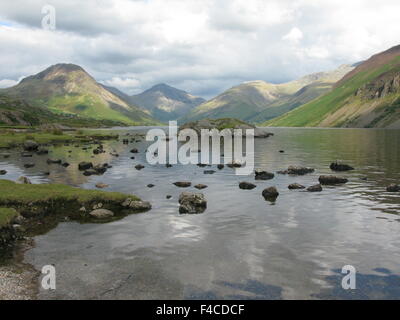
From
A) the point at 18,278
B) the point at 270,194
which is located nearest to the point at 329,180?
the point at 270,194

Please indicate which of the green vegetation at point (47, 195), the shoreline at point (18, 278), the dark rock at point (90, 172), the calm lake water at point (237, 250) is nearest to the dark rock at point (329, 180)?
the calm lake water at point (237, 250)

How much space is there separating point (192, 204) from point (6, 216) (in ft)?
58.1

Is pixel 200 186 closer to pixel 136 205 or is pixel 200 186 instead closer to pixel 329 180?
pixel 136 205

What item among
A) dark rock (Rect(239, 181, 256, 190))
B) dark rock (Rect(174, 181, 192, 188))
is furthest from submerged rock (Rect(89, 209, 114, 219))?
dark rock (Rect(239, 181, 256, 190))

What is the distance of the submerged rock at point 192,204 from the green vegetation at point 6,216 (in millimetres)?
15482

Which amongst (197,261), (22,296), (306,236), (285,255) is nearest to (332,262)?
(285,255)

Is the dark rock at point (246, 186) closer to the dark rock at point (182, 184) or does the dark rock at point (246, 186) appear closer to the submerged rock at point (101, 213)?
the dark rock at point (182, 184)

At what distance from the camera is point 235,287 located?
18.3 meters

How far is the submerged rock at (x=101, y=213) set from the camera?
32125mm

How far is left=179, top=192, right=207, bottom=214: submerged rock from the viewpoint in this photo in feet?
113

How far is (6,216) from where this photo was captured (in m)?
27.8

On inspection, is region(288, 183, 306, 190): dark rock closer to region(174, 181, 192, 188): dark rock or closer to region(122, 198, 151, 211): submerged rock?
region(174, 181, 192, 188): dark rock

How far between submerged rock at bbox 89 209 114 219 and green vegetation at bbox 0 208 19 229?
667cm
